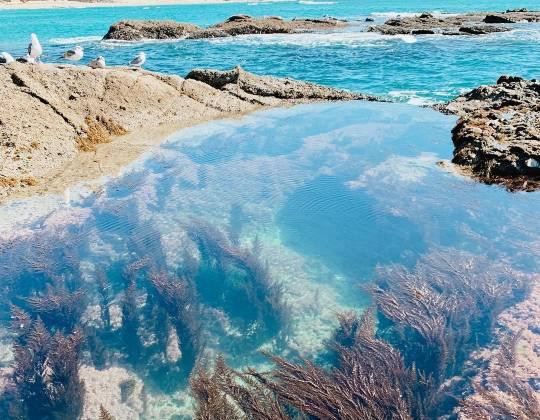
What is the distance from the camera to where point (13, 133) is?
7695 millimetres

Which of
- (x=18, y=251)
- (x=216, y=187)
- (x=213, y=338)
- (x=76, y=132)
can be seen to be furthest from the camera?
(x=76, y=132)

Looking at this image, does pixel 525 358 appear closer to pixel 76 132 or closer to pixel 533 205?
pixel 533 205

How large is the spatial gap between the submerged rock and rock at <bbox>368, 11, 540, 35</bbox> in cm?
2006

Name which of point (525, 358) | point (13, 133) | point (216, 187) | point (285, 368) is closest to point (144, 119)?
point (13, 133)

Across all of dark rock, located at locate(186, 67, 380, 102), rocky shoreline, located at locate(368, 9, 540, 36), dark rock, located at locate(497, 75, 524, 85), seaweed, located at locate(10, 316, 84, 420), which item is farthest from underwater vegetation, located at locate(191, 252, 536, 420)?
rocky shoreline, located at locate(368, 9, 540, 36)

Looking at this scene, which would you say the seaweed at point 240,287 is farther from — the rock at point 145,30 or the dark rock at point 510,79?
the rock at point 145,30

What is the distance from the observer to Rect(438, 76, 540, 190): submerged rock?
700 centimetres

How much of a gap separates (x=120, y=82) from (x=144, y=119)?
4.13ft

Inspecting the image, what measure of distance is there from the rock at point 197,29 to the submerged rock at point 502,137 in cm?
2343

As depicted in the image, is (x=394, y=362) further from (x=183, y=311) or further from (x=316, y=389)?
(x=183, y=311)

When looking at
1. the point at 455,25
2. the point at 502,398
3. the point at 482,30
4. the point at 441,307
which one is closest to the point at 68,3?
the point at 455,25

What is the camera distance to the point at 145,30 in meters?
29.2

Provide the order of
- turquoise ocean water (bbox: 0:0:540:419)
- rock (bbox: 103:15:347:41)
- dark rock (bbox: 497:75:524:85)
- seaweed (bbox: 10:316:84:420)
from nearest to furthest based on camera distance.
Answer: seaweed (bbox: 10:316:84:420) → turquoise ocean water (bbox: 0:0:540:419) → dark rock (bbox: 497:75:524:85) → rock (bbox: 103:15:347:41)

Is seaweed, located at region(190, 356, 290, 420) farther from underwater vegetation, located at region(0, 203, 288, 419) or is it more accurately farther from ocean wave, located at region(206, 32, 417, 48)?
ocean wave, located at region(206, 32, 417, 48)
